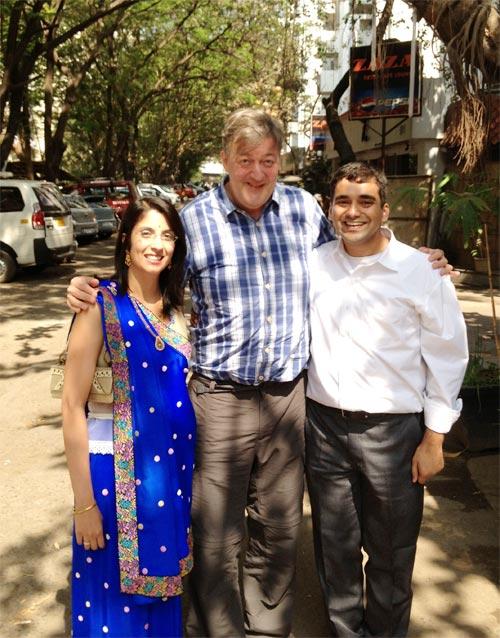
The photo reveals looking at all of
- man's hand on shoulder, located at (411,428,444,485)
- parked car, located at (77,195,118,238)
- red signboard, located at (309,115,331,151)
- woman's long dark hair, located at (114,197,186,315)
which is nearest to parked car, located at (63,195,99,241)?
parked car, located at (77,195,118,238)

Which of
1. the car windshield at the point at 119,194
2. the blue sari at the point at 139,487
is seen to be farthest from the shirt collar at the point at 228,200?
the car windshield at the point at 119,194

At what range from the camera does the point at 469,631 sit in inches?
106

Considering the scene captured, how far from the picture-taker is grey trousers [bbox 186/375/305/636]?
234cm

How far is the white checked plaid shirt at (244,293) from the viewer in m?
2.32

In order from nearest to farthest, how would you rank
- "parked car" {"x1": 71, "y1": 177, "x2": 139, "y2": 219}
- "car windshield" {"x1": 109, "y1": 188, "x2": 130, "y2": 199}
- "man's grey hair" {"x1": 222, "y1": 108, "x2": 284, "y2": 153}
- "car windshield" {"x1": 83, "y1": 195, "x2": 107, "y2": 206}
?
1. "man's grey hair" {"x1": 222, "y1": 108, "x2": 284, "y2": 153}
2. "car windshield" {"x1": 83, "y1": 195, "x2": 107, "y2": 206}
3. "parked car" {"x1": 71, "y1": 177, "x2": 139, "y2": 219}
4. "car windshield" {"x1": 109, "y1": 188, "x2": 130, "y2": 199}

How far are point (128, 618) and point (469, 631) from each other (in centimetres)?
146

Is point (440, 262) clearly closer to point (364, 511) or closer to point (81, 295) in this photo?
point (364, 511)

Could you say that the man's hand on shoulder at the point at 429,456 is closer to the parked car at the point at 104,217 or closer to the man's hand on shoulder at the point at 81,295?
the man's hand on shoulder at the point at 81,295

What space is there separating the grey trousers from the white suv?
10.1m

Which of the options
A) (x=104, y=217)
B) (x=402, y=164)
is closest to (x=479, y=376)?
(x=402, y=164)

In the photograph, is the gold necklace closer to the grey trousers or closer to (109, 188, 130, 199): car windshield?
the grey trousers

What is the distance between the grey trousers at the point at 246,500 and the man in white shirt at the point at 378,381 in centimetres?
12

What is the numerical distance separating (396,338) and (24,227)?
10.6m

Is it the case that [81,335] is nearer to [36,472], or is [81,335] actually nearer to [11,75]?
[36,472]
